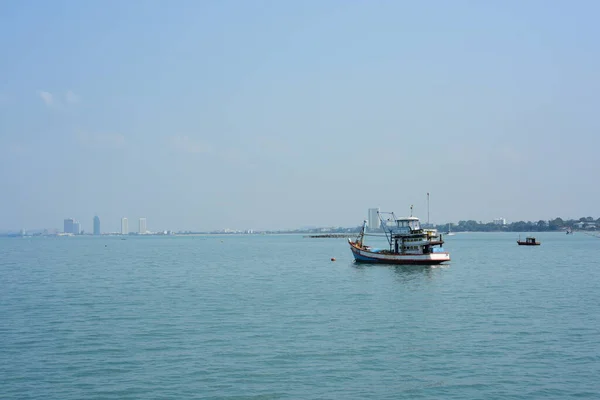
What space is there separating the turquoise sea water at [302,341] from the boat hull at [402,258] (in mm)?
23171

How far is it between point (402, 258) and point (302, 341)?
54.2 m

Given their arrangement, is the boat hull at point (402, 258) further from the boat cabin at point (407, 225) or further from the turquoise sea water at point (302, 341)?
the turquoise sea water at point (302, 341)

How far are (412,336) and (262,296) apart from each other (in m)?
20.4

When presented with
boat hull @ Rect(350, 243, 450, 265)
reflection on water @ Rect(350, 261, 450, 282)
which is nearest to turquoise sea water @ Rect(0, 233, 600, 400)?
reflection on water @ Rect(350, 261, 450, 282)

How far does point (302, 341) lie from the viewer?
32.1 metres

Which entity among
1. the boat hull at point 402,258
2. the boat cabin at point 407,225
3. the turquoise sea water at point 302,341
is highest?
the boat cabin at point 407,225

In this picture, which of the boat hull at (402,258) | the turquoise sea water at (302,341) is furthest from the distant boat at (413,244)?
the turquoise sea water at (302,341)

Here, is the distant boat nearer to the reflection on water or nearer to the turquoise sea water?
the reflection on water

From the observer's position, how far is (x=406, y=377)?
25.4m

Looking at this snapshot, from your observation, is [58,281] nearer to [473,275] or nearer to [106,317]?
[106,317]

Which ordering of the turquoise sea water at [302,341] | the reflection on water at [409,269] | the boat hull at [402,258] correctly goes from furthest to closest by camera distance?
the boat hull at [402,258], the reflection on water at [409,269], the turquoise sea water at [302,341]

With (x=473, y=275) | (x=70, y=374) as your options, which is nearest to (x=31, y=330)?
(x=70, y=374)

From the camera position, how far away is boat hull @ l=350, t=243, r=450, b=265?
83688 millimetres

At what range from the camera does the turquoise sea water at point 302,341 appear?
2409 centimetres
